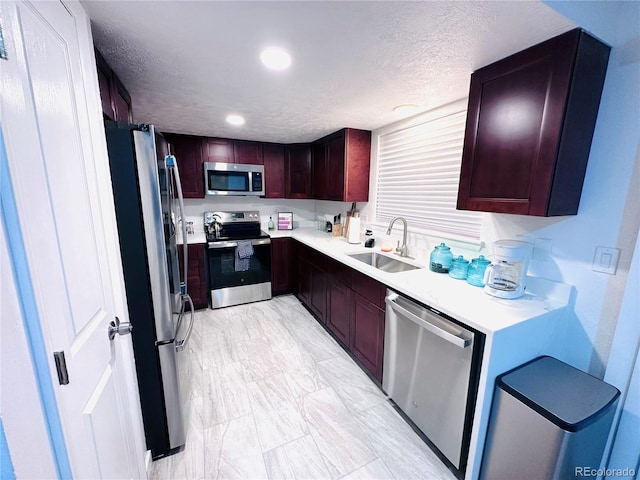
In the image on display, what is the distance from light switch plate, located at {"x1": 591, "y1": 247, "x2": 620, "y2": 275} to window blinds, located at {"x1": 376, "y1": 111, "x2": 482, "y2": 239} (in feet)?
2.15

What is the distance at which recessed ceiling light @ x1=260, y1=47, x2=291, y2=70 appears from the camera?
1.28 meters

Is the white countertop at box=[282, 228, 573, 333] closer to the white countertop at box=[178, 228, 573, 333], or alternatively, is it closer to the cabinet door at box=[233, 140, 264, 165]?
the white countertop at box=[178, 228, 573, 333]

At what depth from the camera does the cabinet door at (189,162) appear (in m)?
3.12

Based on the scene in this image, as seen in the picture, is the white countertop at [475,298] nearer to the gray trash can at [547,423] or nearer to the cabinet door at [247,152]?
the gray trash can at [547,423]

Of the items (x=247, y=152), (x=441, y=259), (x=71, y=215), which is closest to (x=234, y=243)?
(x=247, y=152)

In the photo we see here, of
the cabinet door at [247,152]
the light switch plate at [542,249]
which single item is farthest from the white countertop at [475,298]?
the cabinet door at [247,152]

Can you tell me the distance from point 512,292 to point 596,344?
40 centimetres

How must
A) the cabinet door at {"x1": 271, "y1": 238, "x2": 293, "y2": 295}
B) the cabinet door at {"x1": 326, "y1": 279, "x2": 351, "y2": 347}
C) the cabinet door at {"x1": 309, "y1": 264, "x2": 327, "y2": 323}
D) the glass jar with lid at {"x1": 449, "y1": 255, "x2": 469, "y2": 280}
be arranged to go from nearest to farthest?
the glass jar with lid at {"x1": 449, "y1": 255, "x2": 469, "y2": 280} < the cabinet door at {"x1": 326, "y1": 279, "x2": 351, "y2": 347} < the cabinet door at {"x1": 309, "y1": 264, "x2": 327, "y2": 323} < the cabinet door at {"x1": 271, "y1": 238, "x2": 293, "y2": 295}

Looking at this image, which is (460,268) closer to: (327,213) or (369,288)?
(369,288)

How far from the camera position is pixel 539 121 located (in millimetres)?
1189

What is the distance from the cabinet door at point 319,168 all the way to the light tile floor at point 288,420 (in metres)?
1.84

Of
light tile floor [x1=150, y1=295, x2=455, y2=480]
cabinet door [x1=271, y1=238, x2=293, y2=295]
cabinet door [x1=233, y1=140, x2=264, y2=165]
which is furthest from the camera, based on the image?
cabinet door [x1=271, y1=238, x2=293, y2=295]

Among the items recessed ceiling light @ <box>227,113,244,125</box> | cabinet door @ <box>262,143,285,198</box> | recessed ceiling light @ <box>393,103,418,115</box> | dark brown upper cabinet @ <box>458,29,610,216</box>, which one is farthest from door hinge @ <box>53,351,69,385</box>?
cabinet door @ <box>262,143,285,198</box>

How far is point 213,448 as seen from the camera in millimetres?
1520
